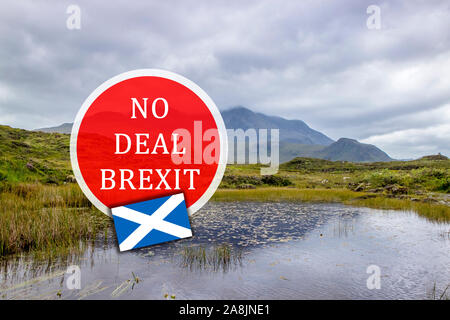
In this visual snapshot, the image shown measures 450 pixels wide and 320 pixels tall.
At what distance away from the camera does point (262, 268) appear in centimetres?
1003

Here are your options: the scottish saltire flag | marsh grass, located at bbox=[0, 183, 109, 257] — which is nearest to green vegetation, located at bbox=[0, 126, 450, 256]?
marsh grass, located at bbox=[0, 183, 109, 257]

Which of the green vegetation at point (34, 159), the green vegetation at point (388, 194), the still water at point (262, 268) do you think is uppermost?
the green vegetation at point (34, 159)

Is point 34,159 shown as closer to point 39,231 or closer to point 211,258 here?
point 39,231

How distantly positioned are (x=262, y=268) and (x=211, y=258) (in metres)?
1.93

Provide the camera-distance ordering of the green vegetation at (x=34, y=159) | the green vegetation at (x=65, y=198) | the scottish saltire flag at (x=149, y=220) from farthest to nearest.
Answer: the green vegetation at (x=34, y=159)
the green vegetation at (x=65, y=198)
the scottish saltire flag at (x=149, y=220)

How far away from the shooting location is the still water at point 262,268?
7996mm

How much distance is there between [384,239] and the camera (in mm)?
14070

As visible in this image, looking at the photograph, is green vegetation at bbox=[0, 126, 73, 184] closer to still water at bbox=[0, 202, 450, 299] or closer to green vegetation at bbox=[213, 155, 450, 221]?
still water at bbox=[0, 202, 450, 299]

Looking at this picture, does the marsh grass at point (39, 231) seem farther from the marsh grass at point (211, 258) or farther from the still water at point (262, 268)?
the marsh grass at point (211, 258)

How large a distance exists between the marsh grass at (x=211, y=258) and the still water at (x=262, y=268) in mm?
90

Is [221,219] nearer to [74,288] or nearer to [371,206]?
[74,288]

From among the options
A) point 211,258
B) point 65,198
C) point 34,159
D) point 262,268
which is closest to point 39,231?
point 211,258

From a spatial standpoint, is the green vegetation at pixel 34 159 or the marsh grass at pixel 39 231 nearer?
the marsh grass at pixel 39 231

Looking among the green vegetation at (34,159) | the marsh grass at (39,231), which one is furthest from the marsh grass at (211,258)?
the green vegetation at (34,159)
